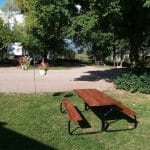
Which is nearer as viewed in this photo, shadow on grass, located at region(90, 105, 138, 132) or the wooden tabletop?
the wooden tabletop

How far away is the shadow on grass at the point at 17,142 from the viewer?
9.27 m

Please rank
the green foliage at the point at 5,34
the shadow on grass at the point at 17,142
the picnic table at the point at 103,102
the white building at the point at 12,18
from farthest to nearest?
the white building at the point at 12,18 < the green foliage at the point at 5,34 < the picnic table at the point at 103,102 < the shadow on grass at the point at 17,142

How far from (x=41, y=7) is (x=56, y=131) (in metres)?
10.8

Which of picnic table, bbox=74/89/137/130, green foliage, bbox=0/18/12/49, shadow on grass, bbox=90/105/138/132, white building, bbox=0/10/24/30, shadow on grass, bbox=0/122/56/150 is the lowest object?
shadow on grass, bbox=0/122/56/150

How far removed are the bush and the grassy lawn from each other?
2430mm

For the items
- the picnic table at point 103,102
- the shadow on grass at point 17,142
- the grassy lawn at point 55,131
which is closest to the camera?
the shadow on grass at point 17,142

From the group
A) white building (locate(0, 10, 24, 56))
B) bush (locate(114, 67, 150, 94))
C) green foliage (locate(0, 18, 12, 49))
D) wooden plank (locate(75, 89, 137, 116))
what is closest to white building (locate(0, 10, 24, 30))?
white building (locate(0, 10, 24, 56))

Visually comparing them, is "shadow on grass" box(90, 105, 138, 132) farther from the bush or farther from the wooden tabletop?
the bush

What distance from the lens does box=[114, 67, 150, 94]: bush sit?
1744 centimetres

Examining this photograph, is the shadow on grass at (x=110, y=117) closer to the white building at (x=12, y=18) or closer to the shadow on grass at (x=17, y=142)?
the shadow on grass at (x=17, y=142)

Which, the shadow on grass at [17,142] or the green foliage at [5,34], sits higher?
the green foliage at [5,34]

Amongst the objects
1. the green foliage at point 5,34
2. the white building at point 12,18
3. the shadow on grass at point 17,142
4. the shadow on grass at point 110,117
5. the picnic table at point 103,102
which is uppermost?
the white building at point 12,18

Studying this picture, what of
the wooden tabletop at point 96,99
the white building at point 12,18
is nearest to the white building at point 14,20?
the white building at point 12,18

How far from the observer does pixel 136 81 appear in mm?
17844
